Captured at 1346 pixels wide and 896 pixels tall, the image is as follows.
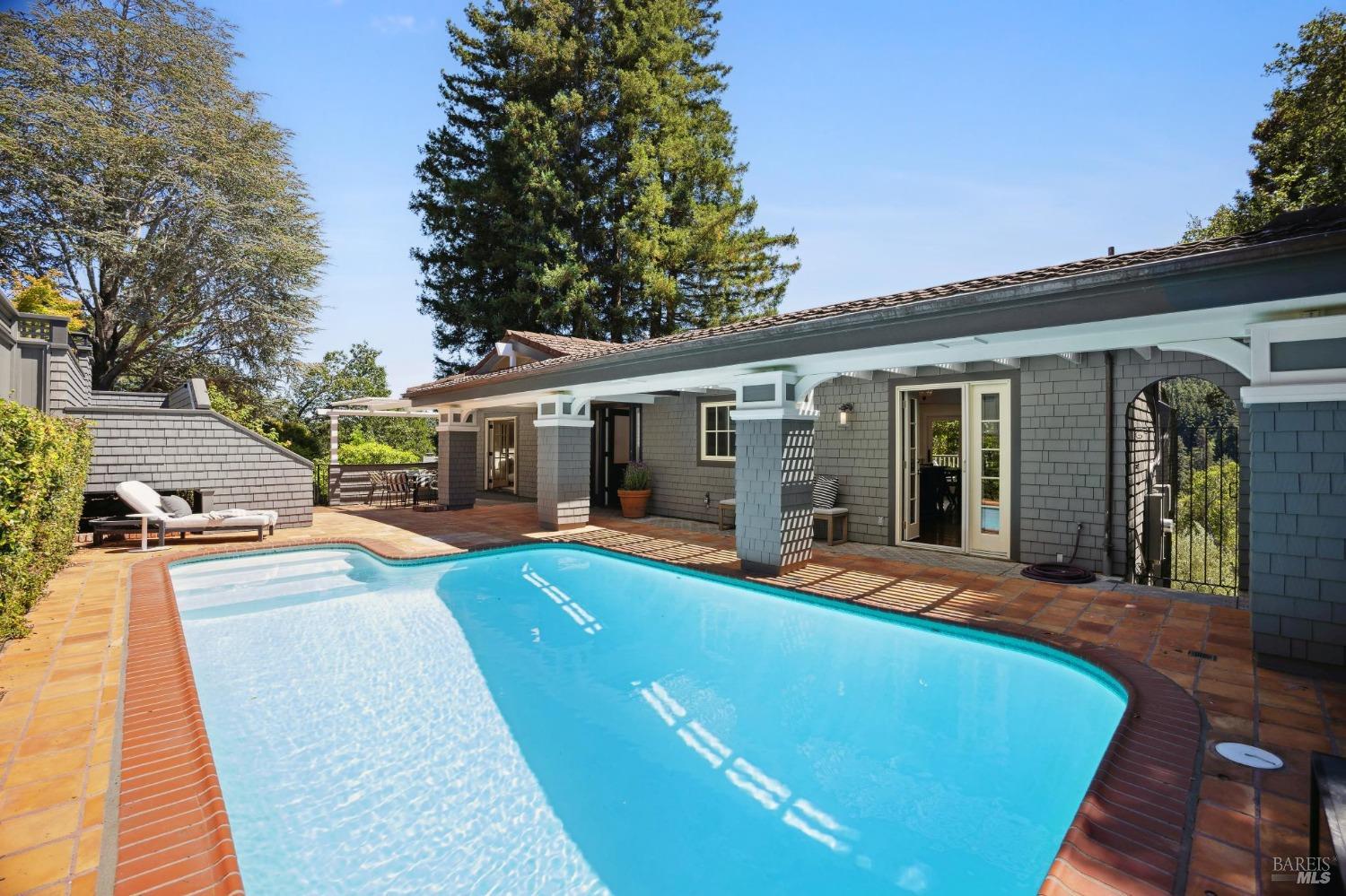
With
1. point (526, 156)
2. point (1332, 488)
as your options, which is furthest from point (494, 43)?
point (1332, 488)

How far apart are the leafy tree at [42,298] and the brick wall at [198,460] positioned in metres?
5.25

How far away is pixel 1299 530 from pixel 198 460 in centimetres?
1332

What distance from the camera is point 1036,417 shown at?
745cm

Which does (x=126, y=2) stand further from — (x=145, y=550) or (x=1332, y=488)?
(x=1332, y=488)

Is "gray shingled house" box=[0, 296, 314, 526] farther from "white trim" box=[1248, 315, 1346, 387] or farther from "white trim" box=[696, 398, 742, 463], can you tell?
"white trim" box=[1248, 315, 1346, 387]

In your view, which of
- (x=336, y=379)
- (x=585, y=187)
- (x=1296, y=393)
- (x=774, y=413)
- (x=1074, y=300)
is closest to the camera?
(x=1296, y=393)

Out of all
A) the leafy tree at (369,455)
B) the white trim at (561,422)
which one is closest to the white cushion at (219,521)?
the white trim at (561,422)

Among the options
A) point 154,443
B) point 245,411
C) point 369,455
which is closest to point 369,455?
point 369,455

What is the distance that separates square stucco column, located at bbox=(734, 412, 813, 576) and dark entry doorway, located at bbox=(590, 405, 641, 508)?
682 cm

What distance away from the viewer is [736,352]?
6.80 metres

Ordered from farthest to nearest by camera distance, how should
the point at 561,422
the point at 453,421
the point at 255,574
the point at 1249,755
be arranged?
the point at 453,421, the point at 561,422, the point at 255,574, the point at 1249,755

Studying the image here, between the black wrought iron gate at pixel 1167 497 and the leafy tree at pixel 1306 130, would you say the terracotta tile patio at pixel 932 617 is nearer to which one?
the black wrought iron gate at pixel 1167 497

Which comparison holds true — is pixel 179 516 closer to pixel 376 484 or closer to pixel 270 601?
pixel 270 601

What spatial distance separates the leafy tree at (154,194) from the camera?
16.5 metres
